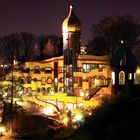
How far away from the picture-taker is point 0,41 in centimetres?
5325

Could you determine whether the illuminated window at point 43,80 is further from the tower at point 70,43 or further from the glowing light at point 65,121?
the glowing light at point 65,121

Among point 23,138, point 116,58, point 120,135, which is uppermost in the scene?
point 116,58

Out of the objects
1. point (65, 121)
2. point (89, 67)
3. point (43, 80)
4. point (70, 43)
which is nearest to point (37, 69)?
point (43, 80)

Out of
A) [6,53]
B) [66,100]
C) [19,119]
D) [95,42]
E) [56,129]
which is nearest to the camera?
[56,129]

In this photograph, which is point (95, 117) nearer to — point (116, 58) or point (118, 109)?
point (118, 109)

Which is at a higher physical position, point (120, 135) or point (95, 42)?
point (95, 42)

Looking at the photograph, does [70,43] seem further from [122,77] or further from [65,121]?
[65,121]

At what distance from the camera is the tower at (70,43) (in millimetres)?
40594

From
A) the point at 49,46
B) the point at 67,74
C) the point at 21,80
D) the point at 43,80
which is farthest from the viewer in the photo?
the point at 49,46

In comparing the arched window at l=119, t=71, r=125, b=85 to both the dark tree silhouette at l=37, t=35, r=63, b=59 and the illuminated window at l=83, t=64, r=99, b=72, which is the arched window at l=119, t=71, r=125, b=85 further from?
the dark tree silhouette at l=37, t=35, r=63, b=59

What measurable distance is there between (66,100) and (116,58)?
17.9 feet

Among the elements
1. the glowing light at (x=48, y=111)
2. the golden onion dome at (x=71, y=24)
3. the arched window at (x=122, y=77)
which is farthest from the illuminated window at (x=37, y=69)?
the arched window at (x=122, y=77)

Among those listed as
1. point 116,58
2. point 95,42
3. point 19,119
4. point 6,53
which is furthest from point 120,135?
point 6,53

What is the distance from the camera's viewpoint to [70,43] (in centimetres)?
4109
